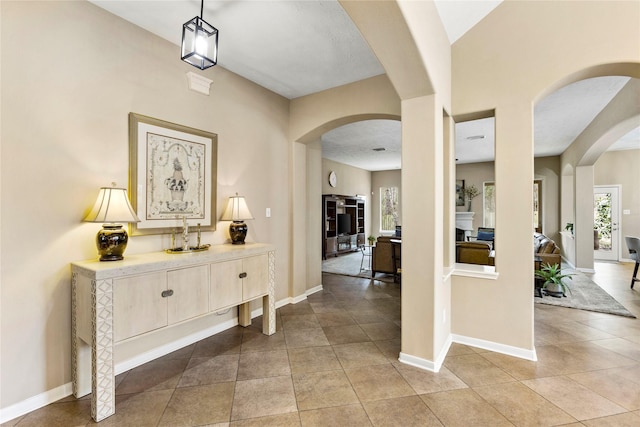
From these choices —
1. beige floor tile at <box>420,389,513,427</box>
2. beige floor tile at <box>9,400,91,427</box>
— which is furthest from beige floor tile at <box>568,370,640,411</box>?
beige floor tile at <box>9,400,91,427</box>

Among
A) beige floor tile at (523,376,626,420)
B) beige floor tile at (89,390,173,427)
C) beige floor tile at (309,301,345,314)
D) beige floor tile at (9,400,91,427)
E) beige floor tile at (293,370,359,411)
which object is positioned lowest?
beige floor tile at (9,400,91,427)

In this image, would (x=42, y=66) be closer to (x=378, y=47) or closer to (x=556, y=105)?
(x=378, y=47)

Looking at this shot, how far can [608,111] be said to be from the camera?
423cm

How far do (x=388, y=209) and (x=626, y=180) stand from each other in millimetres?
5983

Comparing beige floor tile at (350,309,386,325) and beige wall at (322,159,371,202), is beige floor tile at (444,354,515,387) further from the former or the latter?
beige wall at (322,159,371,202)

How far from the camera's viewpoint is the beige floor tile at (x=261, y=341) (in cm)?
275

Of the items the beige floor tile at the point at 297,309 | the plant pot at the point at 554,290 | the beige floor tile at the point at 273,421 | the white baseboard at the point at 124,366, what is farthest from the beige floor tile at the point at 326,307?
the plant pot at the point at 554,290

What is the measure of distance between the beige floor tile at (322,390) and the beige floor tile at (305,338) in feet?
1.66

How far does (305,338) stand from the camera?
2959mm

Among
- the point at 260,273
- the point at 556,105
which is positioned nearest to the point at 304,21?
the point at 260,273

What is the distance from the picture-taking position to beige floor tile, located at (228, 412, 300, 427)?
1768 millimetres

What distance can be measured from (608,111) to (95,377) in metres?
6.52

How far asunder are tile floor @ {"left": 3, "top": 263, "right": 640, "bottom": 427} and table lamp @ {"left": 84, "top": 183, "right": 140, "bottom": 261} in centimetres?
101

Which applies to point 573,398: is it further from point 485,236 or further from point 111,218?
point 485,236
